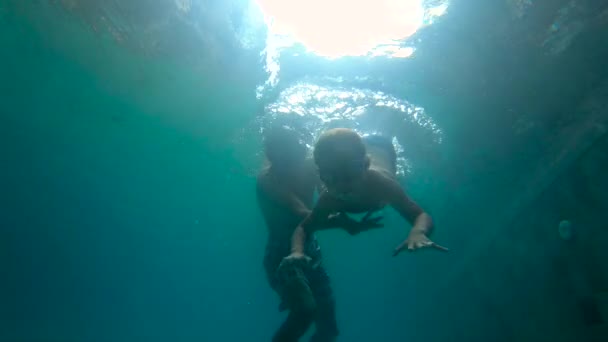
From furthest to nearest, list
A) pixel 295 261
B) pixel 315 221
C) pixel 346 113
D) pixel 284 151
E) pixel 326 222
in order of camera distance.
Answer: pixel 346 113 < pixel 284 151 < pixel 315 221 < pixel 326 222 < pixel 295 261

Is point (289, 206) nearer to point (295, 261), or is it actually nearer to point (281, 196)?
point (281, 196)

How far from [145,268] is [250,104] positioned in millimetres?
63200

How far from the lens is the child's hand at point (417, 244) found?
311 centimetres

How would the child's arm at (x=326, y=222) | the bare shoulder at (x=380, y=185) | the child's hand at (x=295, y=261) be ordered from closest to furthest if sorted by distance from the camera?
the child's hand at (x=295, y=261), the child's arm at (x=326, y=222), the bare shoulder at (x=380, y=185)

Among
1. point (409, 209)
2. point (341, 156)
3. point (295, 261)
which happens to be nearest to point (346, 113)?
point (409, 209)

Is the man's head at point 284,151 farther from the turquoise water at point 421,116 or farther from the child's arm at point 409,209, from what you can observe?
the turquoise water at point 421,116

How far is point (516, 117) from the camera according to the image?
12.3m

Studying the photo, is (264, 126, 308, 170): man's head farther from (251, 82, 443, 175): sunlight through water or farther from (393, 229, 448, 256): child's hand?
(251, 82, 443, 175): sunlight through water

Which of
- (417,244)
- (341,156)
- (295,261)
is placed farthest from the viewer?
(295,261)

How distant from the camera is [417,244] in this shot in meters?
3.16

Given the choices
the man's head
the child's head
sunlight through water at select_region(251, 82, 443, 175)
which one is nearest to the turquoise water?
sunlight through water at select_region(251, 82, 443, 175)

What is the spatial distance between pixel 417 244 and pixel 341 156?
116 cm

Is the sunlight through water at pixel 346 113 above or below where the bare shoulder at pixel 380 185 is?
above

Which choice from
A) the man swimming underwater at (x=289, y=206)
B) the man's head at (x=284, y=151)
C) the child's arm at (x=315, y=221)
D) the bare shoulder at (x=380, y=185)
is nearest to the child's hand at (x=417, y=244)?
the bare shoulder at (x=380, y=185)
